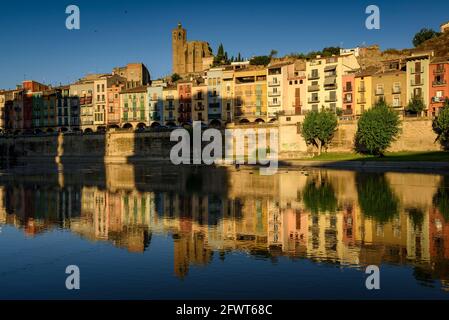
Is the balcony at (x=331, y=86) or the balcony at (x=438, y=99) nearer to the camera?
the balcony at (x=438, y=99)

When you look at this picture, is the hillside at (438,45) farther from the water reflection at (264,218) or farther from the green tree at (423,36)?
the water reflection at (264,218)

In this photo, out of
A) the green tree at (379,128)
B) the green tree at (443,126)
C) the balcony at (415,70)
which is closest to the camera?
the green tree at (443,126)

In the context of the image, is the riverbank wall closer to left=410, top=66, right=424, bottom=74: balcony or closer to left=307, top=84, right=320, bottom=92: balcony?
left=307, top=84, right=320, bottom=92: balcony

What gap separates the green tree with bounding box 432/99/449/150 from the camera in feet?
244

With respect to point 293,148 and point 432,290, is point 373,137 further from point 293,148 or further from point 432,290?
point 432,290

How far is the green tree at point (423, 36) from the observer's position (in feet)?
465

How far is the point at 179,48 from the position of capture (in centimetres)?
19512

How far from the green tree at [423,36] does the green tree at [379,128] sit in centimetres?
7427

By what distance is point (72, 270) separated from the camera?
18547 millimetres

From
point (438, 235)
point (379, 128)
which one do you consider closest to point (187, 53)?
point (379, 128)

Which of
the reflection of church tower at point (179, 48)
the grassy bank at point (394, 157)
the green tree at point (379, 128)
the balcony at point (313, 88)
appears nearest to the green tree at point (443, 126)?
the grassy bank at point (394, 157)

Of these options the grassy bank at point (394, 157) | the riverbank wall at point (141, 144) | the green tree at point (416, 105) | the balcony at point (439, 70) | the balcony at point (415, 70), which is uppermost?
the balcony at point (415, 70)

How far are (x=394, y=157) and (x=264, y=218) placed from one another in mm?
51057

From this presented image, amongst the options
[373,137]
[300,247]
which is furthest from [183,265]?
[373,137]
